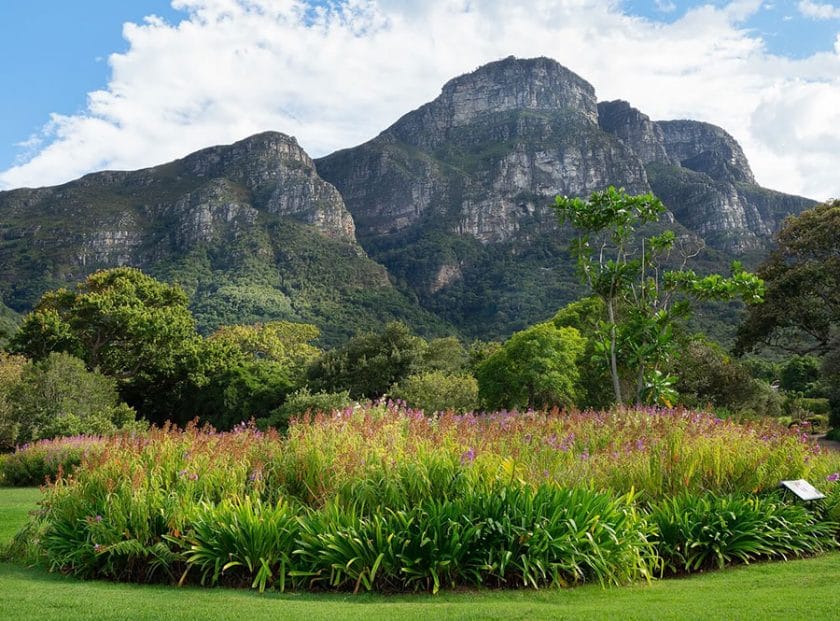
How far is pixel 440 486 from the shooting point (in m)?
6.00

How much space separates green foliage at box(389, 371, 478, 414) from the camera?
26.6m

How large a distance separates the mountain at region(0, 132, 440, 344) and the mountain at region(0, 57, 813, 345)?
1.33 ft

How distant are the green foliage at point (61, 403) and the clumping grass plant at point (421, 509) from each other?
16.2m

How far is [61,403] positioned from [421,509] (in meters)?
23.8

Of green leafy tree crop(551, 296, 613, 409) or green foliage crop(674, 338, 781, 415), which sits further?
green leafy tree crop(551, 296, 613, 409)

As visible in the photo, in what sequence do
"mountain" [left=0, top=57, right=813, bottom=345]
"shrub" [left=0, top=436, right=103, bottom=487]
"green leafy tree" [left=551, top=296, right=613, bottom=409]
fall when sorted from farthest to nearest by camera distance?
"mountain" [left=0, top=57, right=813, bottom=345] → "green leafy tree" [left=551, top=296, right=613, bottom=409] → "shrub" [left=0, top=436, right=103, bottom=487]

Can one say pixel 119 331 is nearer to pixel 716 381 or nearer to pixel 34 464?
pixel 34 464

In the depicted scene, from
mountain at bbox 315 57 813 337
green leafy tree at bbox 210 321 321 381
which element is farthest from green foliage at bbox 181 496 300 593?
mountain at bbox 315 57 813 337

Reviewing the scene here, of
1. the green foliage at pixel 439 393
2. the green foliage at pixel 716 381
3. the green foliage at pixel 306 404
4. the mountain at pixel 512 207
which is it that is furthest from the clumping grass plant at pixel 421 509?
the mountain at pixel 512 207

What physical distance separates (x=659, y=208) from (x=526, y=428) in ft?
22.2

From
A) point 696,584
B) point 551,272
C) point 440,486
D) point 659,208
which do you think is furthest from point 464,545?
point 551,272

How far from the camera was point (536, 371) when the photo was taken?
25328 mm

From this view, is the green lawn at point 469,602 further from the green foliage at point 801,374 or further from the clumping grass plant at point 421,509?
the green foliage at point 801,374

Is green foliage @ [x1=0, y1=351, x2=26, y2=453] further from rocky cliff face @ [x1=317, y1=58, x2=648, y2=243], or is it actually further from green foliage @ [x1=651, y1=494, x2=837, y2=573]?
rocky cliff face @ [x1=317, y1=58, x2=648, y2=243]
